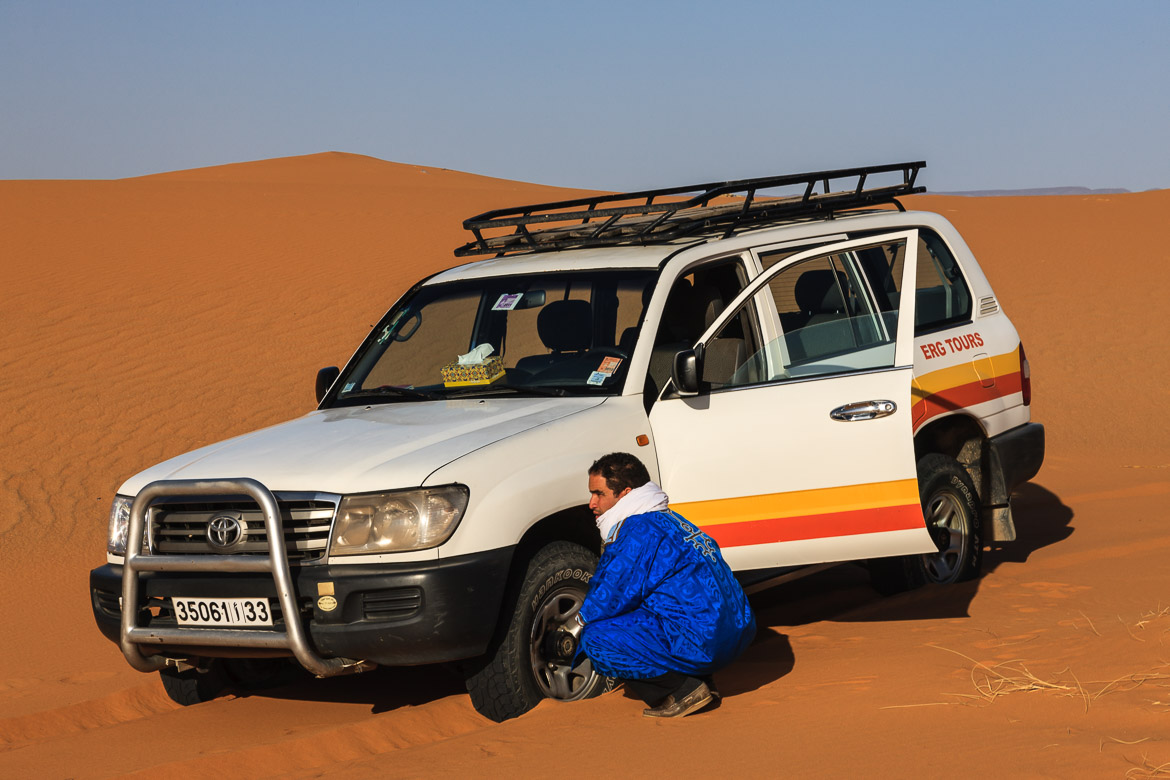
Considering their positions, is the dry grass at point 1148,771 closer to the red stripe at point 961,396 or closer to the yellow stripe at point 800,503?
the yellow stripe at point 800,503

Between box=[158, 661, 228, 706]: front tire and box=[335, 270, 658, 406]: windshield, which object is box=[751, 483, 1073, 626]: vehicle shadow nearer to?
box=[335, 270, 658, 406]: windshield

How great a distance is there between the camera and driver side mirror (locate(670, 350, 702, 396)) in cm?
554

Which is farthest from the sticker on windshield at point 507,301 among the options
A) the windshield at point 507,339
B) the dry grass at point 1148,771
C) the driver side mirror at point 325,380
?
the dry grass at point 1148,771

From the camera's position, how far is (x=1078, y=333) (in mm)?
18953

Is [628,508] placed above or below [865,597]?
above

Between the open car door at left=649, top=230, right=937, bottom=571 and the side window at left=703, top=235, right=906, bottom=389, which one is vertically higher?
the side window at left=703, top=235, right=906, bottom=389

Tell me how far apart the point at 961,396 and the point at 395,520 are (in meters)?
3.55

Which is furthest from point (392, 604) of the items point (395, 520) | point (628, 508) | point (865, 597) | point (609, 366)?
point (865, 597)

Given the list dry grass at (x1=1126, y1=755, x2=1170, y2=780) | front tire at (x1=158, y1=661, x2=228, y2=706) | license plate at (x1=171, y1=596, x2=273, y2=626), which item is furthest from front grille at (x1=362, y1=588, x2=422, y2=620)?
dry grass at (x1=1126, y1=755, x2=1170, y2=780)

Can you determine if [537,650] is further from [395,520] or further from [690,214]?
[690,214]

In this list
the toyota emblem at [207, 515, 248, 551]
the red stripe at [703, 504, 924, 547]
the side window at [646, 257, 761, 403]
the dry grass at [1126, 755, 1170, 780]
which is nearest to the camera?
the dry grass at [1126, 755, 1170, 780]

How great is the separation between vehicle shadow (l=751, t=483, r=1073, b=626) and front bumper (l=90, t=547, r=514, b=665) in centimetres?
240

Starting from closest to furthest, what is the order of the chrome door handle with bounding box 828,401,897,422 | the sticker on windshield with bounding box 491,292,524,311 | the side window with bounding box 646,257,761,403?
the chrome door handle with bounding box 828,401,897,422, the side window with bounding box 646,257,761,403, the sticker on windshield with bounding box 491,292,524,311

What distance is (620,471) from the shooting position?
4875 millimetres
